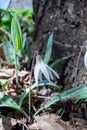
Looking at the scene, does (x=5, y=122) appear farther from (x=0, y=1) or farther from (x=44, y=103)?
(x=0, y=1)

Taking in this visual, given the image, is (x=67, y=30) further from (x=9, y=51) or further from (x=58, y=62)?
(x=9, y=51)

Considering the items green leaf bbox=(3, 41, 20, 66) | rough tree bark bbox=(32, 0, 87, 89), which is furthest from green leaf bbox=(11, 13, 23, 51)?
rough tree bark bbox=(32, 0, 87, 89)

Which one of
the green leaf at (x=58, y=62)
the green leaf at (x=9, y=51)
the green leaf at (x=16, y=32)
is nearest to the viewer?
the green leaf at (x=16, y=32)

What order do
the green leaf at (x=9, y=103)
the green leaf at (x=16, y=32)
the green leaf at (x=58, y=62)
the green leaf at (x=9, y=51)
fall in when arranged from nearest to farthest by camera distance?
the green leaf at (x=9, y=103), the green leaf at (x=16, y=32), the green leaf at (x=58, y=62), the green leaf at (x=9, y=51)

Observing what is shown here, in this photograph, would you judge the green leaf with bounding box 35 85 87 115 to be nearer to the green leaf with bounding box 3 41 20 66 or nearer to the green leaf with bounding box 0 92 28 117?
the green leaf with bounding box 0 92 28 117

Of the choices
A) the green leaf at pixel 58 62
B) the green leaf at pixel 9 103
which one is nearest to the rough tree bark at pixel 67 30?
the green leaf at pixel 58 62

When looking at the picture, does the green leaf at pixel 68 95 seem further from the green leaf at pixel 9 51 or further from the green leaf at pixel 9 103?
the green leaf at pixel 9 51

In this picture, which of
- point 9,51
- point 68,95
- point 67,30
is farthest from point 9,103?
point 67,30

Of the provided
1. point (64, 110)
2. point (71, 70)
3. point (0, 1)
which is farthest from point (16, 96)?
point (0, 1)
